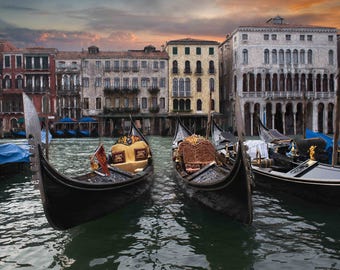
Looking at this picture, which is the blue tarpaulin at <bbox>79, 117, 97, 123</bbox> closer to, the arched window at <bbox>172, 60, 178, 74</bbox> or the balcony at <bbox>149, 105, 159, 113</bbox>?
the balcony at <bbox>149, 105, 159, 113</bbox>

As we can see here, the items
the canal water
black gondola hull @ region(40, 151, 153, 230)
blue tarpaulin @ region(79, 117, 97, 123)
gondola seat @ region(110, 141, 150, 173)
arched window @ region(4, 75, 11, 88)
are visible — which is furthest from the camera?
arched window @ region(4, 75, 11, 88)

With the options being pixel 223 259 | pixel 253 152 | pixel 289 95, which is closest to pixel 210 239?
pixel 223 259

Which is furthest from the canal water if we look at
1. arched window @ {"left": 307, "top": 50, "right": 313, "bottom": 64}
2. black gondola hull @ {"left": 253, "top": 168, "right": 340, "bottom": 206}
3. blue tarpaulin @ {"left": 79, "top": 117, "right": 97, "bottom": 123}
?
arched window @ {"left": 307, "top": 50, "right": 313, "bottom": 64}

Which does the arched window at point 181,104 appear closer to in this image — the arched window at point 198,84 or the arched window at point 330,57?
the arched window at point 198,84

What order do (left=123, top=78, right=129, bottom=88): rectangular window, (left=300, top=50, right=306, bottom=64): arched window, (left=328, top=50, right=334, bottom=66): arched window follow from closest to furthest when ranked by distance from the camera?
(left=300, top=50, right=306, bottom=64): arched window, (left=328, top=50, right=334, bottom=66): arched window, (left=123, top=78, right=129, bottom=88): rectangular window

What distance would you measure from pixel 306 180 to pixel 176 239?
259cm

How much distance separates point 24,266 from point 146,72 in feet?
93.0

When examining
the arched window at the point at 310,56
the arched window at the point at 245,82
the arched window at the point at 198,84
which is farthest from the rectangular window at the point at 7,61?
the arched window at the point at 310,56

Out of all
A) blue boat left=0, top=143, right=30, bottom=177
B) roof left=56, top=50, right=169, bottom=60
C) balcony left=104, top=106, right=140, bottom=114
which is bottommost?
blue boat left=0, top=143, right=30, bottom=177

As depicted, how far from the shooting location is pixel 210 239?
5133 millimetres

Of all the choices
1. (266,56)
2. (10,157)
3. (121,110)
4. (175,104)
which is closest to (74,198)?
(10,157)

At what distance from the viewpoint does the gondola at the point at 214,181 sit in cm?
503

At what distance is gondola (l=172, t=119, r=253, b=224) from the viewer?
16.5 feet

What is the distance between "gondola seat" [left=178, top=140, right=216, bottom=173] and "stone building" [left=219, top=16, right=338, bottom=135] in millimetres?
21818
